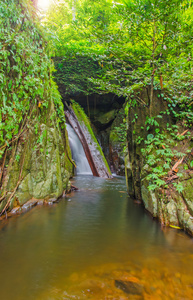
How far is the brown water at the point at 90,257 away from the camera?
1.75 metres

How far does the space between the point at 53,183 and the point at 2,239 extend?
2055 millimetres

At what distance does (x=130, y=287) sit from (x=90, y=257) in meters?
0.65

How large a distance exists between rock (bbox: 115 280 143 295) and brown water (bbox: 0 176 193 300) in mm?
30

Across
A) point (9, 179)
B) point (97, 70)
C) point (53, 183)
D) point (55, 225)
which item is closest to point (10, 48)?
point (9, 179)

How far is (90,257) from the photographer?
229 centimetres

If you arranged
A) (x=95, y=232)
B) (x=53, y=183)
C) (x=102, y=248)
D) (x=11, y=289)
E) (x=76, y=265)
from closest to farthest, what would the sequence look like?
(x=11, y=289) → (x=76, y=265) → (x=102, y=248) → (x=95, y=232) → (x=53, y=183)

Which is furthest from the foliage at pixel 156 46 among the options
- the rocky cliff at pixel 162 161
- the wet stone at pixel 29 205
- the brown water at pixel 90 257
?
the wet stone at pixel 29 205

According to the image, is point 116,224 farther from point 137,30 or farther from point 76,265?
point 137,30

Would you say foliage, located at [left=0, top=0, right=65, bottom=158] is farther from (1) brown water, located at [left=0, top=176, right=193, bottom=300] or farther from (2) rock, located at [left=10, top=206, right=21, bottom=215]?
(1) brown water, located at [left=0, top=176, right=193, bottom=300]

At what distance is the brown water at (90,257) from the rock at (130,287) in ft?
0.10

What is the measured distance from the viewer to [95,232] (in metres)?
3.04

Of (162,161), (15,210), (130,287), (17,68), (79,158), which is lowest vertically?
(130,287)

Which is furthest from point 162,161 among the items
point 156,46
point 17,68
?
point 17,68

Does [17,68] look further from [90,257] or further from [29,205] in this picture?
[90,257]
